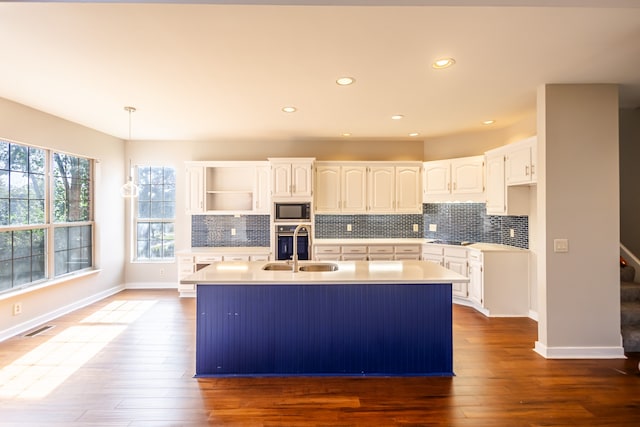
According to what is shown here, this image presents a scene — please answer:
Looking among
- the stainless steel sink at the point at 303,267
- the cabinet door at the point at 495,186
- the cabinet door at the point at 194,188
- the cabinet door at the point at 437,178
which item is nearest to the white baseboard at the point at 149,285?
the cabinet door at the point at 194,188

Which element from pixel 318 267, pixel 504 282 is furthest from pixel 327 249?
pixel 504 282

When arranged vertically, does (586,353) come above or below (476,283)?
below

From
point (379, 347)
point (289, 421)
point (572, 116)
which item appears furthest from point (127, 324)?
point (572, 116)

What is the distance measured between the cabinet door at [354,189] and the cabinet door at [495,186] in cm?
184

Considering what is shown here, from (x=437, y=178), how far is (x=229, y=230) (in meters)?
3.62

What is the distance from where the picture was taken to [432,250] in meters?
5.09

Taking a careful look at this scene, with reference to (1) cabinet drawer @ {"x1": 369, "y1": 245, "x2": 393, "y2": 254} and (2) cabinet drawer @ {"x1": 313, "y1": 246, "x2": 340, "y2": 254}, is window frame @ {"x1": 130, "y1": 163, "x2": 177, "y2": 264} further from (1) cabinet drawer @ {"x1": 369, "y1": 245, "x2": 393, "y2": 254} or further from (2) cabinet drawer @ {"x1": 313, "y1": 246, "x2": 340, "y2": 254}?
(1) cabinet drawer @ {"x1": 369, "y1": 245, "x2": 393, "y2": 254}

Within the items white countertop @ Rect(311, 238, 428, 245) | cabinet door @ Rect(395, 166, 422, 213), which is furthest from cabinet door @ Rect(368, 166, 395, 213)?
white countertop @ Rect(311, 238, 428, 245)

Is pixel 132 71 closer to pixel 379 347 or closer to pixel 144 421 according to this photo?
pixel 144 421

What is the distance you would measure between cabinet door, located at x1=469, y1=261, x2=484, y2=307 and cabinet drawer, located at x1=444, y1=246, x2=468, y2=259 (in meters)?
0.16

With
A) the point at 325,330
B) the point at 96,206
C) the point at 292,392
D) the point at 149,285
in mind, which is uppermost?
the point at 96,206

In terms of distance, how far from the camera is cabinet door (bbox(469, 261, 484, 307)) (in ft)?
Result: 14.3

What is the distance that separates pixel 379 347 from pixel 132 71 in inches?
124

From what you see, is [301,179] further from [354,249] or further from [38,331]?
[38,331]
